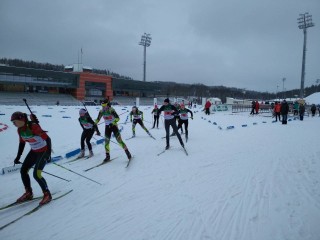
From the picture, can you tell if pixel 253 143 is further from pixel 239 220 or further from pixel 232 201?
pixel 239 220

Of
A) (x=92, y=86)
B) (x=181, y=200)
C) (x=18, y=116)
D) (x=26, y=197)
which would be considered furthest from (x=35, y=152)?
(x=92, y=86)

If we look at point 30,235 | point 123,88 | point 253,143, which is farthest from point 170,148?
point 123,88

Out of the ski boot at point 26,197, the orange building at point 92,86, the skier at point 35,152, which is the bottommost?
the ski boot at point 26,197

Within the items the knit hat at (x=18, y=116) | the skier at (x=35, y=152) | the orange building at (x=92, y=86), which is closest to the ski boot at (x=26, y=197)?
the skier at (x=35, y=152)

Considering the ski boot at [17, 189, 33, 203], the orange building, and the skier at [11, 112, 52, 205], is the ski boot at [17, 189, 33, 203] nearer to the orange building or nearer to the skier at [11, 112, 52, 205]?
the skier at [11, 112, 52, 205]

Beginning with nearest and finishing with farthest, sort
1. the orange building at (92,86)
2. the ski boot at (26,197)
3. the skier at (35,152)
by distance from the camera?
the skier at (35,152) → the ski boot at (26,197) → the orange building at (92,86)

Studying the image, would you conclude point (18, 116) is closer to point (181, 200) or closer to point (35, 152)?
point (35, 152)

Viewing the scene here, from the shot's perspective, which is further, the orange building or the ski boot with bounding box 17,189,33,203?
the orange building

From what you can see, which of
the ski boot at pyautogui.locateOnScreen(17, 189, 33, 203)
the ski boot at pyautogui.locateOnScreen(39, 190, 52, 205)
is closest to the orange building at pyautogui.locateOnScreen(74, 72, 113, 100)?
the ski boot at pyautogui.locateOnScreen(17, 189, 33, 203)

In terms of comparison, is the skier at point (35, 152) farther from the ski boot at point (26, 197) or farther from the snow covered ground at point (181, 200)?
the snow covered ground at point (181, 200)

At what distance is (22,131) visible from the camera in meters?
4.48

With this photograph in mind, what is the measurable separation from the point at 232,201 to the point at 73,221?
111 inches

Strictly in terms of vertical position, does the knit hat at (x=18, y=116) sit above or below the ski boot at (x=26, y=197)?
above

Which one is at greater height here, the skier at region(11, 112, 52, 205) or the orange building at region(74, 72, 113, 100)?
the orange building at region(74, 72, 113, 100)
